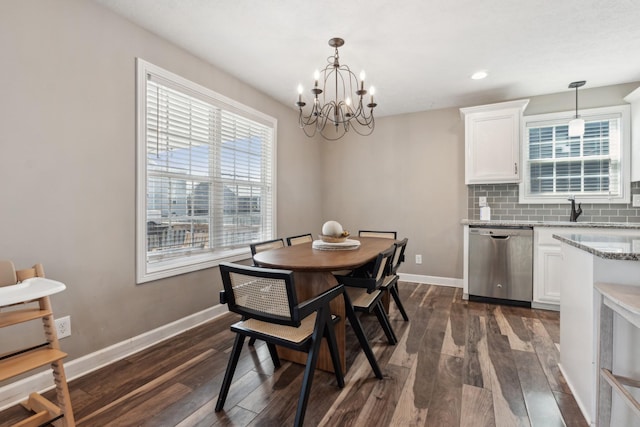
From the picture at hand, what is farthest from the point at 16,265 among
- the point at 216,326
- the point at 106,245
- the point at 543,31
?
the point at 543,31

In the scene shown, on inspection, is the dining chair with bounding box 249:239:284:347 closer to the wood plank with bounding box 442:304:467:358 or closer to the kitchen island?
the wood plank with bounding box 442:304:467:358

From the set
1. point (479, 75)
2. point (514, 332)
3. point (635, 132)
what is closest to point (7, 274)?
point (514, 332)

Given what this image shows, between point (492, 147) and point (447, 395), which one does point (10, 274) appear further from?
point (492, 147)

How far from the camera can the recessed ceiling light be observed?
3.10 metres

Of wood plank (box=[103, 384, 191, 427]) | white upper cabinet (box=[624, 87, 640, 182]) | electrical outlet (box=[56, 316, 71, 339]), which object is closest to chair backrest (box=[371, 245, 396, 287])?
wood plank (box=[103, 384, 191, 427])

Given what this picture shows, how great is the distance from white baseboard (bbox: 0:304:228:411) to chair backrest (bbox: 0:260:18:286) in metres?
0.71

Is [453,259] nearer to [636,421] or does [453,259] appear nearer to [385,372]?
[385,372]

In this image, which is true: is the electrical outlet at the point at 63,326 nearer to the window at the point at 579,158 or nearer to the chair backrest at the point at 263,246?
the chair backrest at the point at 263,246

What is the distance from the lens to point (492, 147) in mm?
3605

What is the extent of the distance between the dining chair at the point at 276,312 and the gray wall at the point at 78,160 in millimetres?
1108

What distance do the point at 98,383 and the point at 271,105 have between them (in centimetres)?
316

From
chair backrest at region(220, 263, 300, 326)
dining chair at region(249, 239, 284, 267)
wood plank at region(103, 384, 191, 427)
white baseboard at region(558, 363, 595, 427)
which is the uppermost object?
dining chair at region(249, 239, 284, 267)

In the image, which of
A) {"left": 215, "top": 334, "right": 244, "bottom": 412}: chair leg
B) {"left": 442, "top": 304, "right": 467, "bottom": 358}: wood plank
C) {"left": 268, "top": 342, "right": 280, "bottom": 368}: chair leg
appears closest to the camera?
{"left": 215, "top": 334, "right": 244, "bottom": 412}: chair leg

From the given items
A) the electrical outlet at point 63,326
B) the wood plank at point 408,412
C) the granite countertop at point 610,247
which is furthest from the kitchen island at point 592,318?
the electrical outlet at point 63,326
